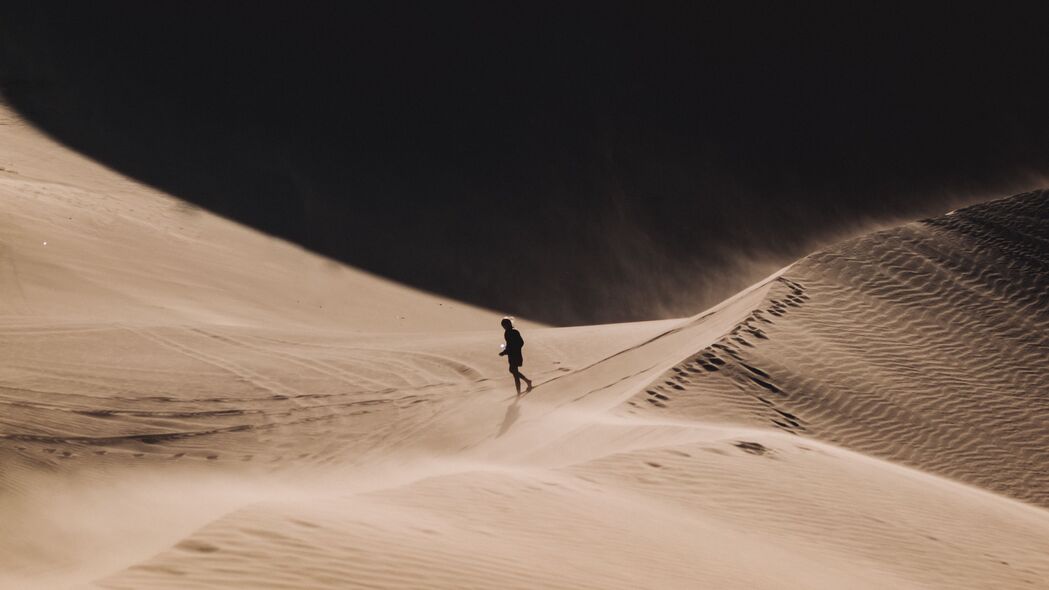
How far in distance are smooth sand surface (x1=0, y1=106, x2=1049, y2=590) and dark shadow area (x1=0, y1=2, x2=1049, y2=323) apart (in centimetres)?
500

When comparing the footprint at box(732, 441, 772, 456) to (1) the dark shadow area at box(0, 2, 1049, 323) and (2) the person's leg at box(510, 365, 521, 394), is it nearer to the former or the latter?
(2) the person's leg at box(510, 365, 521, 394)

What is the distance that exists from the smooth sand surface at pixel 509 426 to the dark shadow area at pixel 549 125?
16.4 ft

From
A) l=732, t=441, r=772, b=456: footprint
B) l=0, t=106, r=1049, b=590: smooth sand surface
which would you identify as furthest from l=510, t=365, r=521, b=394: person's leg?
l=732, t=441, r=772, b=456: footprint

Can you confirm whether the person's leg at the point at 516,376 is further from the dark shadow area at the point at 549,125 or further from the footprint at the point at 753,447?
the dark shadow area at the point at 549,125

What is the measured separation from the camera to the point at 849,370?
41.9 ft

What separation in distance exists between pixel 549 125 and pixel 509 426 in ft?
63.2

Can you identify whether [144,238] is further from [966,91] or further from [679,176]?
[966,91]

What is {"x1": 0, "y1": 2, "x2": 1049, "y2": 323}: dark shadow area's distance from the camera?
24312 millimetres

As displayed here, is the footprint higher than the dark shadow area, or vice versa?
the dark shadow area

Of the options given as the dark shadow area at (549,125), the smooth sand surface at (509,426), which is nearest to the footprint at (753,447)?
the smooth sand surface at (509,426)

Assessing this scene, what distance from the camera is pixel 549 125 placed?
Result: 2989cm

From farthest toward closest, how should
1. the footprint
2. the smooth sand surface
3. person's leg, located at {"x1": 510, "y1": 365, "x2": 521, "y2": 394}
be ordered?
person's leg, located at {"x1": 510, "y1": 365, "x2": 521, "y2": 394} → the footprint → the smooth sand surface

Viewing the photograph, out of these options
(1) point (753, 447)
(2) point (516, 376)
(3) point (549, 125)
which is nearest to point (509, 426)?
(2) point (516, 376)

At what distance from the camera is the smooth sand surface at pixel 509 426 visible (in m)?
6.46
